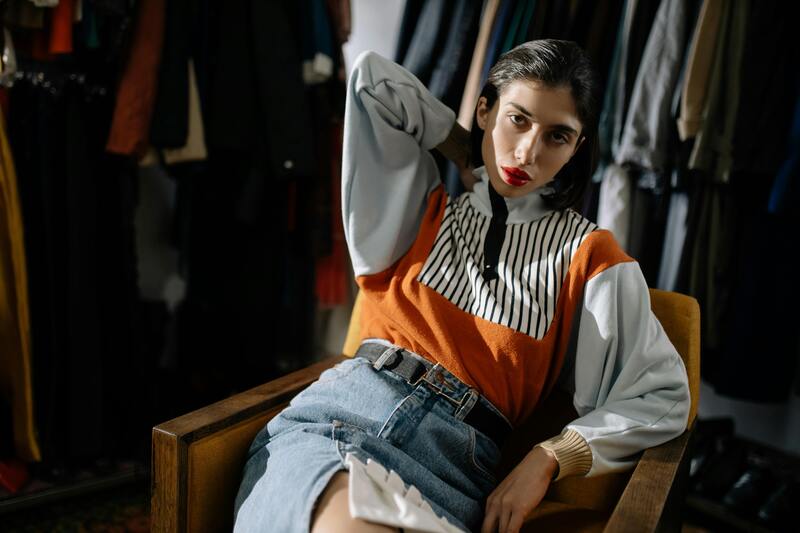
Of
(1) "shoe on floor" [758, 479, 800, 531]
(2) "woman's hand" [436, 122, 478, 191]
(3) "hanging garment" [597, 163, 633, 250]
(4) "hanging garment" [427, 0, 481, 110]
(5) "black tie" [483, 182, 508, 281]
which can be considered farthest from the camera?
(4) "hanging garment" [427, 0, 481, 110]

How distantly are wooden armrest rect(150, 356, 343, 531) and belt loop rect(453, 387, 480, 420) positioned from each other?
0.97ft

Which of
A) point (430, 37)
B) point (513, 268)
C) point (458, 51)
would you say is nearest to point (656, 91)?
point (458, 51)

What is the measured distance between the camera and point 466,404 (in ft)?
3.35

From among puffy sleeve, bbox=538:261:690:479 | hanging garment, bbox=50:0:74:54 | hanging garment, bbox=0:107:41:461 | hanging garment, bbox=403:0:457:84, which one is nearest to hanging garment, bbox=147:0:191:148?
hanging garment, bbox=50:0:74:54

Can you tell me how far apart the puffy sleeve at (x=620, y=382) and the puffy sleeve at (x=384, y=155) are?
37 centimetres

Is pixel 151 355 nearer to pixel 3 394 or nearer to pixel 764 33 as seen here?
pixel 3 394

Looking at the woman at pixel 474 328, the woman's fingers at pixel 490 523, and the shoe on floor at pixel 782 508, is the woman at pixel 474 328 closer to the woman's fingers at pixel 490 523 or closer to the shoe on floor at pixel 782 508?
the woman's fingers at pixel 490 523

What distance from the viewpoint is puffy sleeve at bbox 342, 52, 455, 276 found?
→ 1.13m

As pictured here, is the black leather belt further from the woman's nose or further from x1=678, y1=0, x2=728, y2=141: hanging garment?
x1=678, y1=0, x2=728, y2=141: hanging garment

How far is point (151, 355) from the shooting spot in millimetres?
2066

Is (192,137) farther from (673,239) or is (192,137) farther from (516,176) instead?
(673,239)

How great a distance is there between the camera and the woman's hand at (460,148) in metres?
1.23

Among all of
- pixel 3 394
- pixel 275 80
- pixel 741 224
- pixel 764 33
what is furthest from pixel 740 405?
pixel 3 394

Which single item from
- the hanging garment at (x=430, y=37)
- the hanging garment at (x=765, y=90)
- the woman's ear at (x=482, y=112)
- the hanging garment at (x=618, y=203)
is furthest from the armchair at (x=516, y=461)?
the hanging garment at (x=430, y=37)
